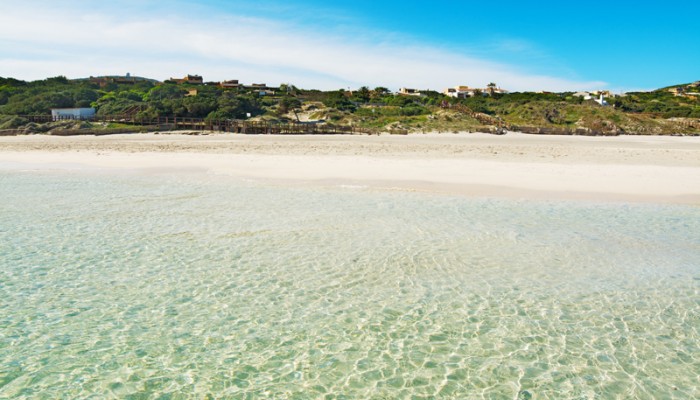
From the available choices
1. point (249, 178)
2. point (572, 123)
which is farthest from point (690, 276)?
point (572, 123)

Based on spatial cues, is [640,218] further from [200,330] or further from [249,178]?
[249,178]

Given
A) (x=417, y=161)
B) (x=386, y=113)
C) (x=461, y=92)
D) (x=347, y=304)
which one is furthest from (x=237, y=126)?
(x=461, y=92)

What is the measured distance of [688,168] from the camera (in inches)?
774

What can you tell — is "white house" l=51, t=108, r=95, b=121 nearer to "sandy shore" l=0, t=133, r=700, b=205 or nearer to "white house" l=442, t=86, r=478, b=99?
"sandy shore" l=0, t=133, r=700, b=205

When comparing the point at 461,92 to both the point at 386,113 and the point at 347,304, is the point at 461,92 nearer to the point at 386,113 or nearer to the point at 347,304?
the point at 386,113

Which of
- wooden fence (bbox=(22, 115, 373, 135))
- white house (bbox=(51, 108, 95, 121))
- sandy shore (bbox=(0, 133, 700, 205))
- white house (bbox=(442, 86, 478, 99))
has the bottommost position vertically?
sandy shore (bbox=(0, 133, 700, 205))

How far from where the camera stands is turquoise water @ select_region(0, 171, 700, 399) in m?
4.90

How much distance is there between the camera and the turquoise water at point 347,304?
490 centimetres

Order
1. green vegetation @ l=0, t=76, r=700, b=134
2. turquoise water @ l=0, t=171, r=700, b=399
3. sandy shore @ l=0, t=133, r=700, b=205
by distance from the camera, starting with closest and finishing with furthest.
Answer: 1. turquoise water @ l=0, t=171, r=700, b=399
2. sandy shore @ l=0, t=133, r=700, b=205
3. green vegetation @ l=0, t=76, r=700, b=134

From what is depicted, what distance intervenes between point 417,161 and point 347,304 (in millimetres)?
15927

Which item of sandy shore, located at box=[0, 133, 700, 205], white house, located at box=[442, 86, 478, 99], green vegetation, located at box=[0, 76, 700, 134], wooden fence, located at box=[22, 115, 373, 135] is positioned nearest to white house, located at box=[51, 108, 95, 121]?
green vegetation, located at box=[0, 76, 700, 134]

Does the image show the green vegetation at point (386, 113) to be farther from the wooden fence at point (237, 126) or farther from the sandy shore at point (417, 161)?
the sandy shore at point (417, 161)

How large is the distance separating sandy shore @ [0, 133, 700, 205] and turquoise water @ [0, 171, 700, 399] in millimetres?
3725

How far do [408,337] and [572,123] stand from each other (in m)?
46.3
